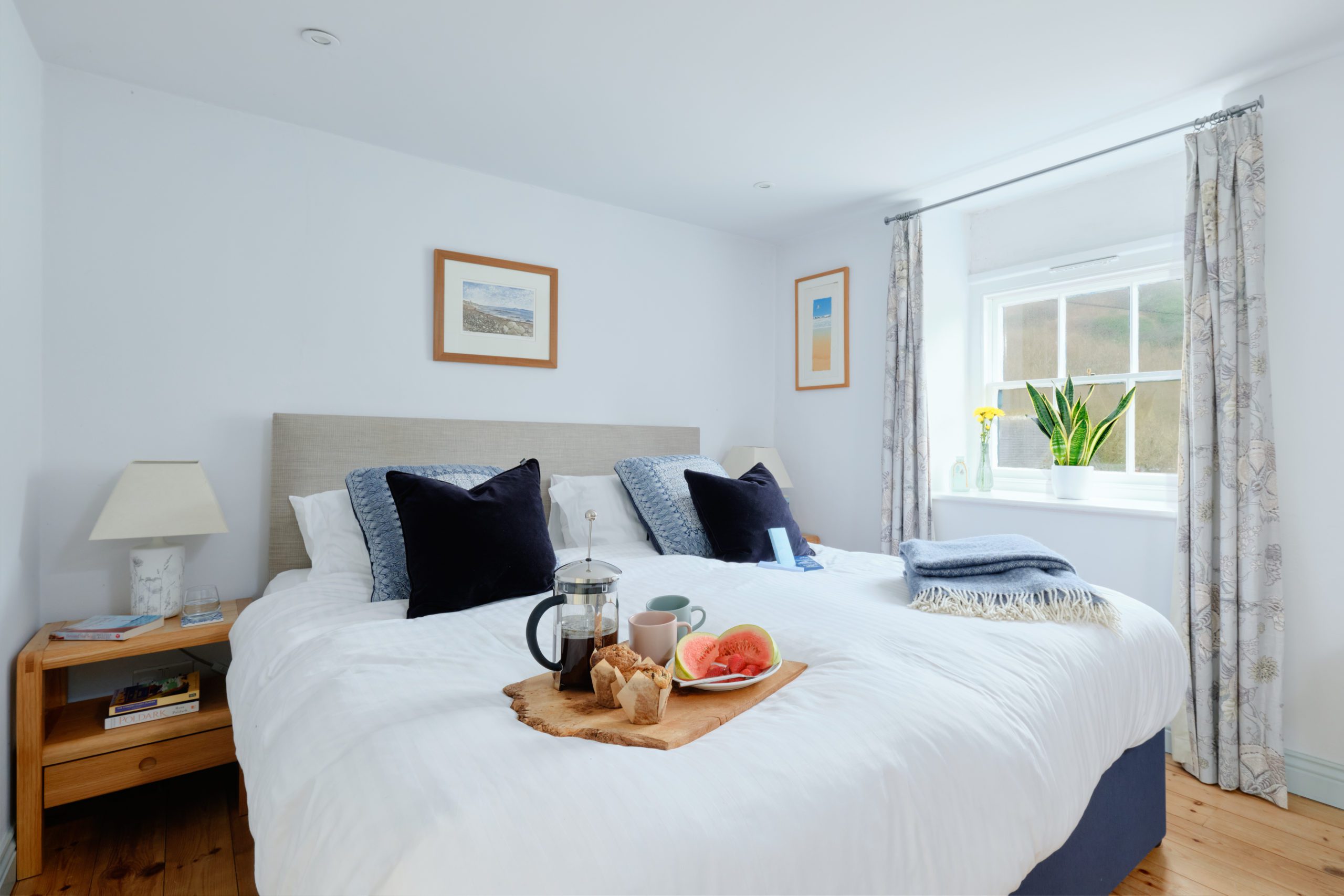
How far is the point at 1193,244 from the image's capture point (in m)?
2.49

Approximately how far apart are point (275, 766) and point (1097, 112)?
10.6 ft

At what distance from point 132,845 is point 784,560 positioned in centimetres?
218

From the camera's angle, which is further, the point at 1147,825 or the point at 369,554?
the point at 369,554

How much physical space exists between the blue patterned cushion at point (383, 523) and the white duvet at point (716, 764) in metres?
0.36

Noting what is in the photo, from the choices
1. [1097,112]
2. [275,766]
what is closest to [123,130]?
[275,766]

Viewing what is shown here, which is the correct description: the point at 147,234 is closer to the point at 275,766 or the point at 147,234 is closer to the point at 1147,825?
the point at 275,766

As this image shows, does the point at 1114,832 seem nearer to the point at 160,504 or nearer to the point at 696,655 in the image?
the point at 696,655

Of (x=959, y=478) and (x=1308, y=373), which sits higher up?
(x=1308, y=373)

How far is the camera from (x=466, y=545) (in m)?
1.95

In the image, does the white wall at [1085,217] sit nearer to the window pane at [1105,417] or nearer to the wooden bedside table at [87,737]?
the window pane at [1105,417]

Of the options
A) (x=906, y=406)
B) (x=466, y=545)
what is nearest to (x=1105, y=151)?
(x=906, y=406)

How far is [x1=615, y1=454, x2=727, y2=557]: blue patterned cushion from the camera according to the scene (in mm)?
2760

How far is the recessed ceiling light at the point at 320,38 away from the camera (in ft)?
6.75

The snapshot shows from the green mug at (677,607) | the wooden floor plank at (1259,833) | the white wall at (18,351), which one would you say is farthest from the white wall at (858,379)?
the white wall at (18,351)
